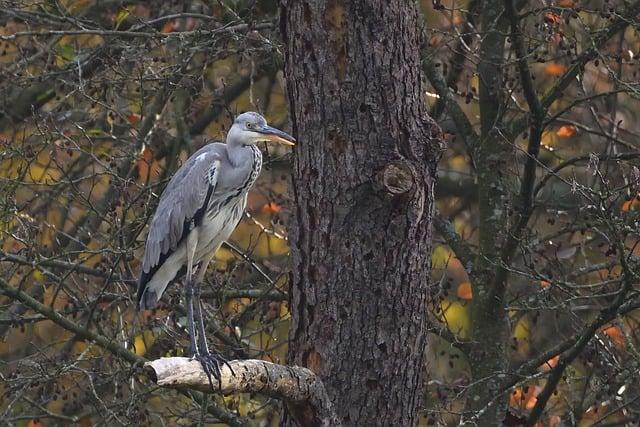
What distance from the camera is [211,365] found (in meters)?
4.88

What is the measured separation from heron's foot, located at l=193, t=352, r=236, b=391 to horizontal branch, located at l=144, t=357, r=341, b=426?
0.02 meters

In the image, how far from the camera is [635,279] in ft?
17.8

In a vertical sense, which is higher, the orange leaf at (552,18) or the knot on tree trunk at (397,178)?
the orange leaf at (552,18)

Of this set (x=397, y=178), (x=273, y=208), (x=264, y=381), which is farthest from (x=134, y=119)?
(x=264, y=381)

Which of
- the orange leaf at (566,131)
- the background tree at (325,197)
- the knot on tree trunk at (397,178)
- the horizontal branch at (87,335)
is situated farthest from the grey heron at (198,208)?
the orange leaf at (566,131)

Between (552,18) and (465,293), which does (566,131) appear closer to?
(465,293)

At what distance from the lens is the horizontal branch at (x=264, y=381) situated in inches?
149

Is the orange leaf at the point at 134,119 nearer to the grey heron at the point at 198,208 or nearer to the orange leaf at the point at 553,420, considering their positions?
the grey heron at the point at 198,208

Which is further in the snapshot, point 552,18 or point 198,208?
point 552,18

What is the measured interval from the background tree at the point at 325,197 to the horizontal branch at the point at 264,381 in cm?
26

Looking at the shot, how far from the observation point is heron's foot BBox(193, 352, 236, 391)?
4.00 m

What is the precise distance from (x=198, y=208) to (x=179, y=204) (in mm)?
97

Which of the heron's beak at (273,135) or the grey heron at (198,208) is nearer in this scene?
the heron's beak at (273,135)

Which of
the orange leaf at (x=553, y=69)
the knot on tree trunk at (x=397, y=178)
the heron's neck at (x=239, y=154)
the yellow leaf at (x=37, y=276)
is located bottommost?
the yellow leaf at (x=37, y=276)
